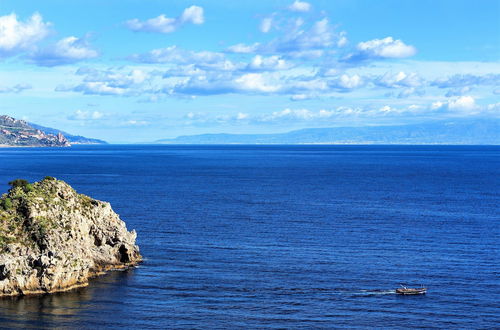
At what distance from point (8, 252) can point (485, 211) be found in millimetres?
105638

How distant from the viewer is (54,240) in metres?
80.0

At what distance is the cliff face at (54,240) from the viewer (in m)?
75.1

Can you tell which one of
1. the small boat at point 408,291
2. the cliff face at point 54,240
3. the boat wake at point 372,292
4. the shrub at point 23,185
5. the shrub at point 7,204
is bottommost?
the boat wake at point 372,292

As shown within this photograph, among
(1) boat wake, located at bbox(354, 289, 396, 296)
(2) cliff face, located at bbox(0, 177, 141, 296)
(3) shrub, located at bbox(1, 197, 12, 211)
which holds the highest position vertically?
(3) shrub, located at bbox(1, 197, 12, 211)

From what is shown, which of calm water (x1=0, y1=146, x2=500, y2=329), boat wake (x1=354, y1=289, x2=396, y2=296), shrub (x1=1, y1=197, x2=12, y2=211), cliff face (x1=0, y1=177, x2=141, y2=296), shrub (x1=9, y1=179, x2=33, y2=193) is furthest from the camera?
shrub (x1=9, y1=179, x2=33, y2=193)

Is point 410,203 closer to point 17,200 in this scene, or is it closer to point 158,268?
point 158,268

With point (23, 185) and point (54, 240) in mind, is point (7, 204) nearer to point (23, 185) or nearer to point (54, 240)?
point (23, 185)

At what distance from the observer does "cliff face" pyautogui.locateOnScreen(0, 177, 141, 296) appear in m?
75.1

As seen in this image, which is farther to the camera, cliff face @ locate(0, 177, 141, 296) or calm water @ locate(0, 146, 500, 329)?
cliff face @ locate(0, 177, 141, 296)

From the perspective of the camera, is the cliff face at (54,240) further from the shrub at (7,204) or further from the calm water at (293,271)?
the calm water at (293,271)

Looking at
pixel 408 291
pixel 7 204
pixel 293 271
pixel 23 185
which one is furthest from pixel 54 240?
pixel 408 291

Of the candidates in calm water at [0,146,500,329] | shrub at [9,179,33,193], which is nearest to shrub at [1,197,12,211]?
shrub at [9,179,33,193]

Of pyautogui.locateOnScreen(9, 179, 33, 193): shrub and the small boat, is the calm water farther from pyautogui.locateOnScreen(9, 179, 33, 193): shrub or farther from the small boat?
pyautogui.locateOnScreen(9, 179, 33, 193): shrub

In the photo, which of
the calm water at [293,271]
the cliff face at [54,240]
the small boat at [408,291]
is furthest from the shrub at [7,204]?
the small boat at [408,291]
